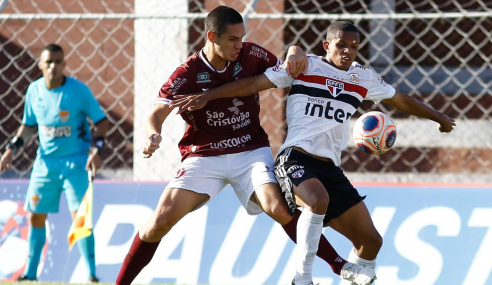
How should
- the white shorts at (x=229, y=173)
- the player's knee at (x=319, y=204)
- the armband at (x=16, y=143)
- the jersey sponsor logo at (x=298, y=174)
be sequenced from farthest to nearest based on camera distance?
the armband at (x=16, y=143)
the white shorts at (x=229, y=173)
the jersey sponsor logo at (x=298, y=174)
the player's knee at (x=319, y=204)

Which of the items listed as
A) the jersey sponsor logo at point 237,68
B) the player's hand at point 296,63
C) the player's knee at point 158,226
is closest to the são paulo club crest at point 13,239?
the player's knee at point 158,226

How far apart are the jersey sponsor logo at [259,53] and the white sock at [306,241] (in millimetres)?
1183

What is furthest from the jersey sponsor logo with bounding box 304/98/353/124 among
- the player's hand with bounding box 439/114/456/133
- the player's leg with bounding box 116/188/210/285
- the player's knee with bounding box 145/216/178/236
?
the player's knee with bounding box 145/216/178/236

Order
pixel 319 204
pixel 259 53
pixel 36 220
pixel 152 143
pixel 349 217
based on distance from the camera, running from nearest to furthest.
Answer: pixel 152 143, pixel 319 204, pixel 349 217, pixel 259 53, pixel 36 220

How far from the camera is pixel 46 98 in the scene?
7055 mm

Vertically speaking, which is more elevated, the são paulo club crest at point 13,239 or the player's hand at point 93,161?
the player's hand at point 93,161

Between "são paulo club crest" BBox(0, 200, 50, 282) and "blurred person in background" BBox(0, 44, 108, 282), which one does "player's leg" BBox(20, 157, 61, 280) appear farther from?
"são paulo club crest" BBox(0, 200, 50, 282)

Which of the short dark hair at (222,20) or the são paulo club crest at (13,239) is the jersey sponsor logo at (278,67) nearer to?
the short dark hair at (222,20)

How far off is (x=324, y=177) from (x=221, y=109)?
2.81ft

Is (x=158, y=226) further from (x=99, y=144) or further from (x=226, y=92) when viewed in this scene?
(x=99, y=144)

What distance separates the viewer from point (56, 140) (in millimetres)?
6984

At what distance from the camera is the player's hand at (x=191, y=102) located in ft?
15.9

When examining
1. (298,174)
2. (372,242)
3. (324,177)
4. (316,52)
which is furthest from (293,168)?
(316,52)

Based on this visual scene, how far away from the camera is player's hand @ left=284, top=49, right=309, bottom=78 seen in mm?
4902
